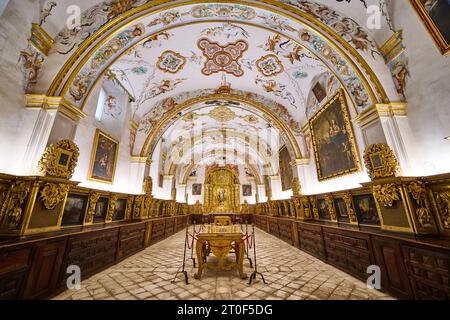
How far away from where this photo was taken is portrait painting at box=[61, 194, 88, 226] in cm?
442

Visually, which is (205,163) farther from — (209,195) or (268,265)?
(268,265)

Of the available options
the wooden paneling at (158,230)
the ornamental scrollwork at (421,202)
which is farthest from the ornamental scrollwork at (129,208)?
the ornamental scrollwork at (421,202)

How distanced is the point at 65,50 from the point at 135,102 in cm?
415

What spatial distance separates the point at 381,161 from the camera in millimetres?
3672

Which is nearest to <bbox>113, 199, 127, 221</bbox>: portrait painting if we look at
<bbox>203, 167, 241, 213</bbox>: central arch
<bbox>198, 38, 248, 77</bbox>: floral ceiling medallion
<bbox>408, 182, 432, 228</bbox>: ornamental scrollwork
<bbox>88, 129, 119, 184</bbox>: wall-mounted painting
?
<bbox>88, 129, 119, 184</bbox>: wall-mounted painting

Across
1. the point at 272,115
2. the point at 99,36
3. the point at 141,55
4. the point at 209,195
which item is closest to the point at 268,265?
the point at 272,115

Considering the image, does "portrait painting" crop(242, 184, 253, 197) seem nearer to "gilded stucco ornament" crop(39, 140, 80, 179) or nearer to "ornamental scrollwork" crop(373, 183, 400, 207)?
"ornamental scrollwork" crop(373, 183, 400, 207)

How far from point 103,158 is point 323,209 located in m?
8.79

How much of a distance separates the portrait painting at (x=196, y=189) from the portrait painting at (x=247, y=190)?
5.57 meters

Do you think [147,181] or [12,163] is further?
[147,181]

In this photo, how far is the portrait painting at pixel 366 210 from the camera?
422 centimetres

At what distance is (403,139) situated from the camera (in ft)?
11.9

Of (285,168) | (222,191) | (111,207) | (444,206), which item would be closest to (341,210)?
(444,206)

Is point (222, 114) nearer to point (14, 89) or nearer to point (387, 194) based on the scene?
point (14, 89)
